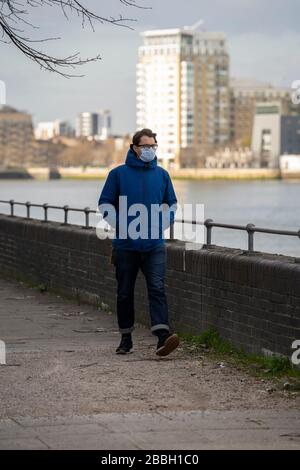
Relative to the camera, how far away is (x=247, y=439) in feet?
22.3

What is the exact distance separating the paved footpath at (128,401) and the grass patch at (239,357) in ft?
0.56

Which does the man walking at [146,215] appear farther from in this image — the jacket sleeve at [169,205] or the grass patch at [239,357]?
the grass patch at [239,357]

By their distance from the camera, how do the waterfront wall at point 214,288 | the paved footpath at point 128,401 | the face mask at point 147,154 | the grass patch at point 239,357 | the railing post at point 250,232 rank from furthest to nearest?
1. the railing post at point 250,232
2. the face mask at point 147,154
3. the waterfront wall at point 214,288
4. the grass patch at point 239,357
5. the paved footpath at point 128,401

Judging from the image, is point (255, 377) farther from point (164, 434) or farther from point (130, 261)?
point (164, 434)

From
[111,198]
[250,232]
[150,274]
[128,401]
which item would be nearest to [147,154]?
[111,198]

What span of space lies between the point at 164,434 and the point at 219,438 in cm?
32

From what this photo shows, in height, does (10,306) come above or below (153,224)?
below

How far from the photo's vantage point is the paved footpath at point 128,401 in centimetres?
680

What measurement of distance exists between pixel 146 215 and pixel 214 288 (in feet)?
4.72

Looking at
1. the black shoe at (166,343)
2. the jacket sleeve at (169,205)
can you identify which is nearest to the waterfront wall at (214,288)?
the black shoe at (166,343)

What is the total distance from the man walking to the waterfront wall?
2.30 feet

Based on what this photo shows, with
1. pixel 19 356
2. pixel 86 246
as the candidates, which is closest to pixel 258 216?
pixel 86 246

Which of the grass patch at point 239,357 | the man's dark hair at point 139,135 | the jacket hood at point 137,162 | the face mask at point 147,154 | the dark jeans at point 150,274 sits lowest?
the grass patch at point 239,357

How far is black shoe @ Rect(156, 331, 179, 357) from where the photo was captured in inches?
390
